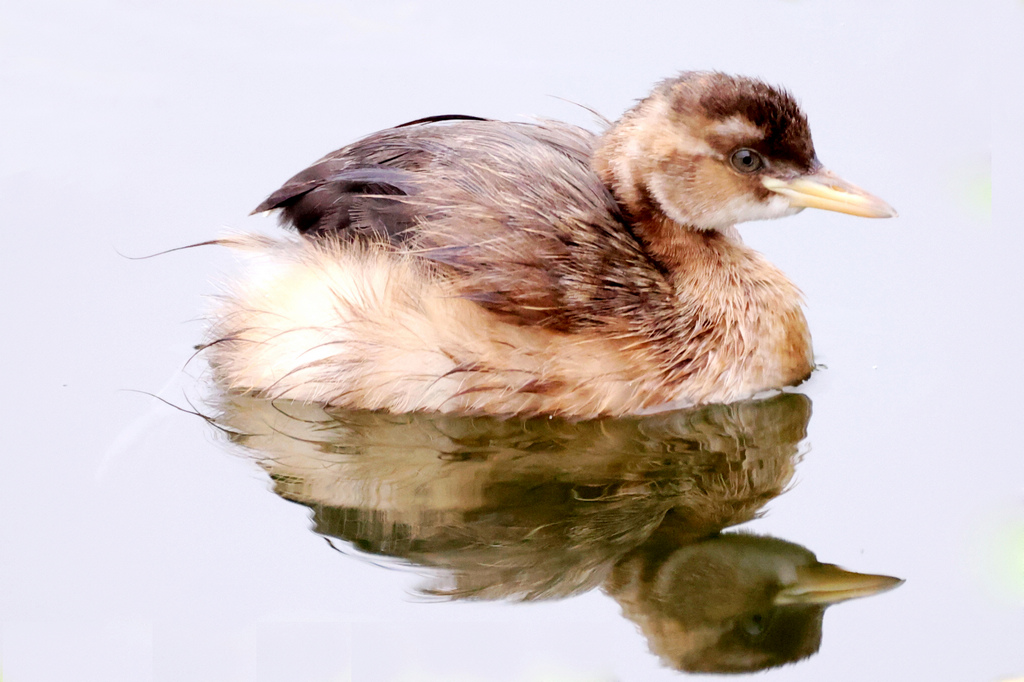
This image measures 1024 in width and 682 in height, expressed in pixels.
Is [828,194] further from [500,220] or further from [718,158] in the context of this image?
[500,220]

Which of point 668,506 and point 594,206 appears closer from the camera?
point 668,506

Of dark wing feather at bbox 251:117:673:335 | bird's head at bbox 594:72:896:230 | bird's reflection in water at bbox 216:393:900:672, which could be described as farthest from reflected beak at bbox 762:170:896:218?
bird's reflection in water at bbox 216:393:900:672

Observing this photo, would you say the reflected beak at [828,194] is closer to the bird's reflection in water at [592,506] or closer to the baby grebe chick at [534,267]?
the baby grebe chick at [534,267]

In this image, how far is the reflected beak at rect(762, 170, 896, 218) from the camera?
17.8 feet

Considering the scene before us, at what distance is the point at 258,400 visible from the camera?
557 cm

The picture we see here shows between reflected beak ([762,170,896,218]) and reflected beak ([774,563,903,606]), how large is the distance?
1420mm

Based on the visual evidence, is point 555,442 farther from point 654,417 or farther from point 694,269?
point 694,269

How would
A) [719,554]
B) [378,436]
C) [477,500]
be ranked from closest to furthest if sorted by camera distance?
[719,554], [477,500], [378,436]

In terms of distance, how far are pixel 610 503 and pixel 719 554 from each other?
45cm

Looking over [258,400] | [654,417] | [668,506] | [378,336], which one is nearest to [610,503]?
[668,506]

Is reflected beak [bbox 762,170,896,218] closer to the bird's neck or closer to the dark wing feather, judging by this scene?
the bird's neck

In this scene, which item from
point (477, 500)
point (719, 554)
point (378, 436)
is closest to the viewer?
point (719, 554)

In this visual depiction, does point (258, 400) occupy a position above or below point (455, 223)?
below

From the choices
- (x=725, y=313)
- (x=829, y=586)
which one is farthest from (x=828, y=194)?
(x=829, y=586)
